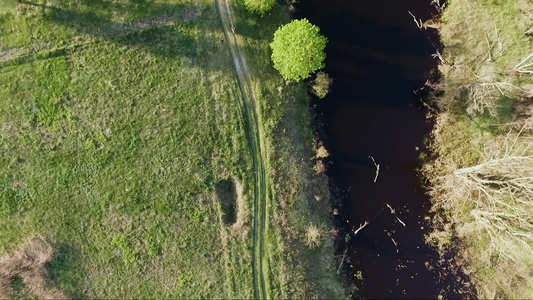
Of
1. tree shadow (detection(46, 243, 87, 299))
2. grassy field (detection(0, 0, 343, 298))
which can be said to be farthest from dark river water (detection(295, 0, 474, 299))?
tree shadow (detection(46, 243, 87, 299))

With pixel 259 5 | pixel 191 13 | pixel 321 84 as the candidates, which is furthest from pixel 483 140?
pixel 191 13

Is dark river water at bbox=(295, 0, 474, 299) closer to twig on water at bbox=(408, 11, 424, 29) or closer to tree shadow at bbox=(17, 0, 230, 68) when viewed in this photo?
twig on water at bbox=(408, 11, 424, 29)

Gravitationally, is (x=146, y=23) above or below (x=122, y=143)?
above

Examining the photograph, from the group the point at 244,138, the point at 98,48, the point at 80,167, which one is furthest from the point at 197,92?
the point at 80,167

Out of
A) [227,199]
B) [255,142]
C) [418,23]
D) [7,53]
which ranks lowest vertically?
[227,199]

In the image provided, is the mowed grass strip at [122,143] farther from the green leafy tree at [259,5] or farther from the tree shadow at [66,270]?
the green leafy tree at [259,5]

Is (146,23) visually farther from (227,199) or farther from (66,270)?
(66,270)
